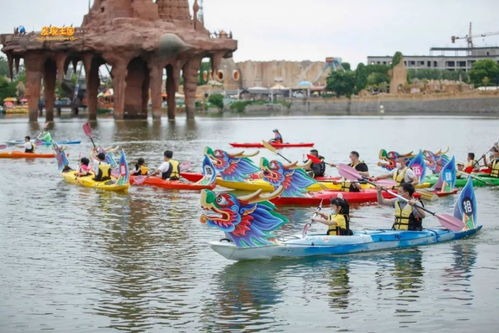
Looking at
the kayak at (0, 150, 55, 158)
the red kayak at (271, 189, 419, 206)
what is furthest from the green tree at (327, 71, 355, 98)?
the red kayak at (271, 189, 419, 206)

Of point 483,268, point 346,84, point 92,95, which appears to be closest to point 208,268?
Result: point 483,268

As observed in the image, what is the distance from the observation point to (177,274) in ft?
59.8

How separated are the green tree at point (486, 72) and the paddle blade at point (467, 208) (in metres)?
134

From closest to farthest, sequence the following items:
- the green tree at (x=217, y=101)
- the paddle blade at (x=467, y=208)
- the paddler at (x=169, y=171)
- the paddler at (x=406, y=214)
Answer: the paddler at (x=406, y=214) < the paddle blade at (x=467, y=208) < the paddler at (x=169, y=171) < the green tree at (x=217, y=101)

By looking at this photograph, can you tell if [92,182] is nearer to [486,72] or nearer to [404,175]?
[404,175]

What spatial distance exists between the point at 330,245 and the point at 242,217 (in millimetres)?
2308

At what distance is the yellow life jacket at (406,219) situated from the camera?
20188mm

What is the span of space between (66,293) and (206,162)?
13069mm

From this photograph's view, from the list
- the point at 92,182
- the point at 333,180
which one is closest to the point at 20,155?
the point at 92,182

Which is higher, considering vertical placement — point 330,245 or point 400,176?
point 400,176

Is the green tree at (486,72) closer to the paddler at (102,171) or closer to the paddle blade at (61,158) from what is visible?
the paddle blade at (61,158)

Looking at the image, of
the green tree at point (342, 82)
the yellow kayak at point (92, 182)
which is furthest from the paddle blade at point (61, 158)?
the green tree at point (342, 82)

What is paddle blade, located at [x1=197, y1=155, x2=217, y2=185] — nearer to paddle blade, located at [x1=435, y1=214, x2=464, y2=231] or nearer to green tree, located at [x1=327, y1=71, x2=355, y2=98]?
paddle blade, located at [x1=435, y1=214, x2=464, y2=231]

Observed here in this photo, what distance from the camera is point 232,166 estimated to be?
29.6m
